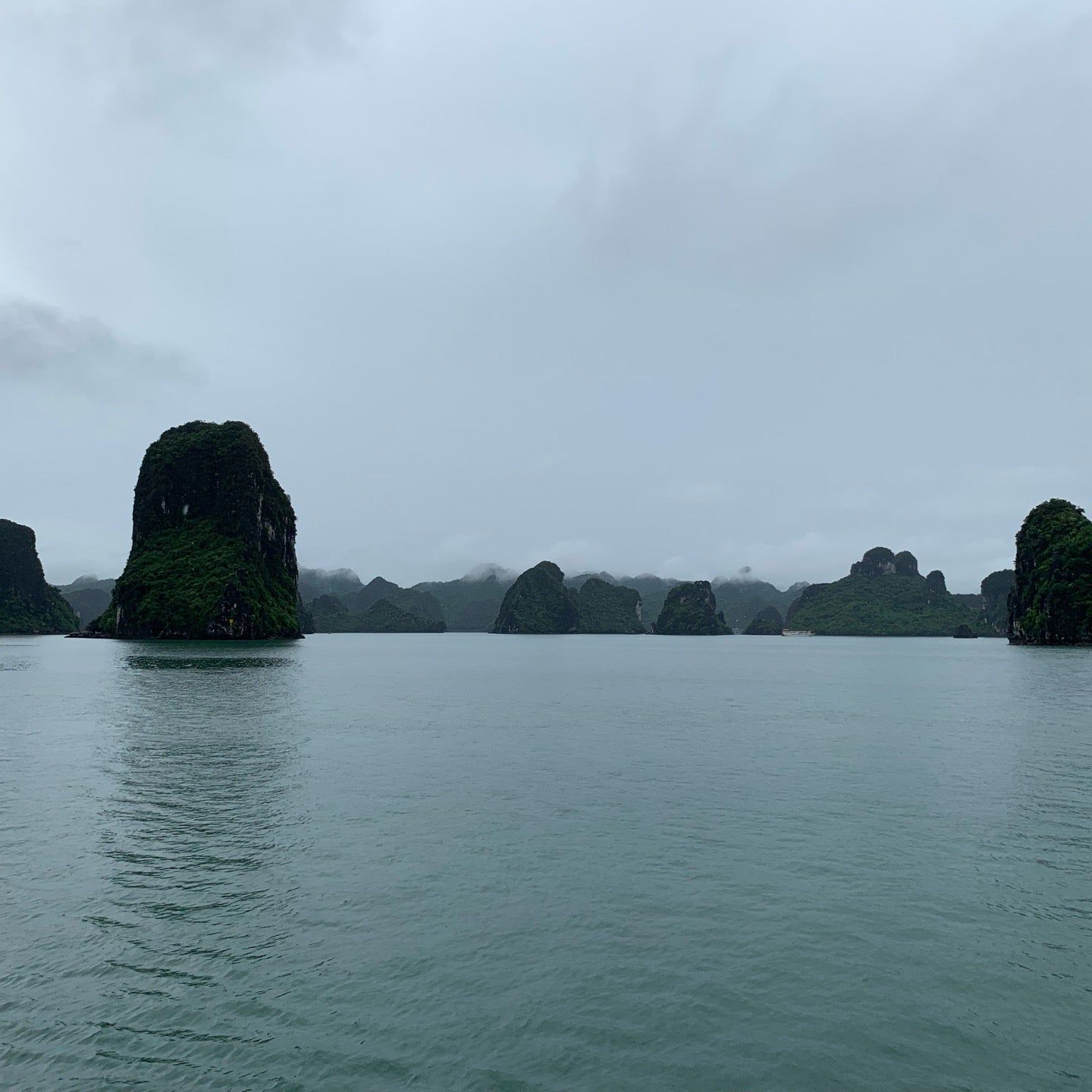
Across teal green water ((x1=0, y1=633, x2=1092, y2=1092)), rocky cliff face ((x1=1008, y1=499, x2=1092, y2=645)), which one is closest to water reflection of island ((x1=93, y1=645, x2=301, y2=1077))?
teal green water ((x1=0, y1=633, x2=1092, y2=1092))

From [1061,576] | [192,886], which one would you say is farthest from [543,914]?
[1061,576]

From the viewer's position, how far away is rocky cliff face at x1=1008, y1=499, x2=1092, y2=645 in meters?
177

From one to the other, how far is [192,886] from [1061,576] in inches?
8233

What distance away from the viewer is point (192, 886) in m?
21.0

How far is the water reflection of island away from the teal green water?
11 cm

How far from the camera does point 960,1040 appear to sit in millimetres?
13688

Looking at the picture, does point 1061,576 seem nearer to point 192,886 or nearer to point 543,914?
point 543,914

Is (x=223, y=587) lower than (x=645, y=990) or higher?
higher

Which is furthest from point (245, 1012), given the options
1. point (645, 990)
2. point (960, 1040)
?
point (960, 1040)

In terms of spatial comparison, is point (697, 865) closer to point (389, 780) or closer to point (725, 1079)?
point (725, 1079)

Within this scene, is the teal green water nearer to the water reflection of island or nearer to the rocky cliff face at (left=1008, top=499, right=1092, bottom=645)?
the water reflection of island

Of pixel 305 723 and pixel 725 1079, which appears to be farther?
pixel 305 723

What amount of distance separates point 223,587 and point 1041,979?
205 metres

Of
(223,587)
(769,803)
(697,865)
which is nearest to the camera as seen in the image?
(697,865)
